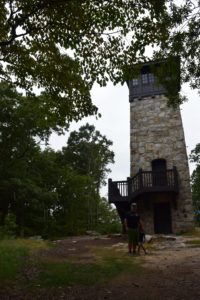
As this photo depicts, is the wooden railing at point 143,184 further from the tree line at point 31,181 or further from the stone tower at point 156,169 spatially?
the tree line at point 31,181

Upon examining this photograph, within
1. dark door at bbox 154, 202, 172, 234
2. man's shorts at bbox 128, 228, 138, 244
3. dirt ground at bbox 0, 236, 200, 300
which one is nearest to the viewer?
dirt ground at bbox 0, 236, 200, 300

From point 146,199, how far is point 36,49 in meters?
13.4

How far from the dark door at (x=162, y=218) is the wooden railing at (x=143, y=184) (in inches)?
63.7

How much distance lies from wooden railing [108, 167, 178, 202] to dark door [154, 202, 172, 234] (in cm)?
162

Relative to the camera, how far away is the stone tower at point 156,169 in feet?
60.4

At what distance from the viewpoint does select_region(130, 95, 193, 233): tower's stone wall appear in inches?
733

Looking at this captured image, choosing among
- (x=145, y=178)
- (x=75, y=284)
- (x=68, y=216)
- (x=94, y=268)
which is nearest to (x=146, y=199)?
(x=145, y=178)

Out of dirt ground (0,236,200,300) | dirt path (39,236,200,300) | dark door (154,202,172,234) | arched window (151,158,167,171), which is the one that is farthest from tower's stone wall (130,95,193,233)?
dirt ground (0,236,200,300)

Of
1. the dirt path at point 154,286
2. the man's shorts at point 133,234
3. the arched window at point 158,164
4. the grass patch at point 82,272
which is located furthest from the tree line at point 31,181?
the dirt path at point 154,286

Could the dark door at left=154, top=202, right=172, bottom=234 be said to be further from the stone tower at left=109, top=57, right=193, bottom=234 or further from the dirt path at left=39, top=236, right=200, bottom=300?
the dirt path at left=39, top=236, right=200, bottom=300

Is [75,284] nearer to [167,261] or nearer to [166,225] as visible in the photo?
[167,261]

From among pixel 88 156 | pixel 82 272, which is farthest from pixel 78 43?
pixel 88 156

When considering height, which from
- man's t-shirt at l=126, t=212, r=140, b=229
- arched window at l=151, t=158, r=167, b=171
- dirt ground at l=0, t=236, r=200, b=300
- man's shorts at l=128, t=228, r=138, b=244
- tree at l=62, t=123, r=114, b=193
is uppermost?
tree at l=62, t=123, r=114, b=193

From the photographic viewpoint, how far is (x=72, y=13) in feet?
21.1
